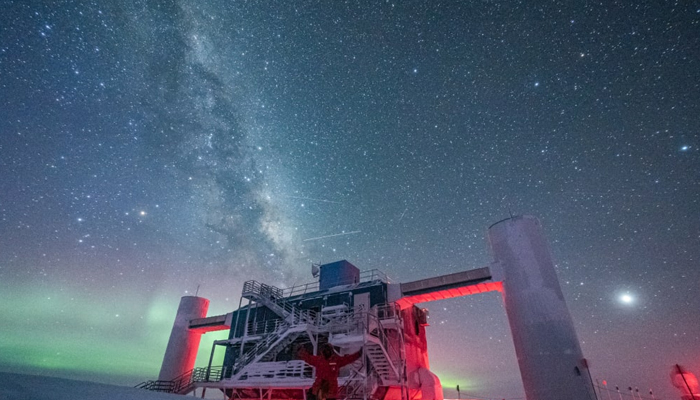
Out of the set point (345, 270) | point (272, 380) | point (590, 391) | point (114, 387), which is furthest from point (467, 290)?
point (114, 387)

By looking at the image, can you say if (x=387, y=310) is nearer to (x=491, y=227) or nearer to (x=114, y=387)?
(x=491, y=227)

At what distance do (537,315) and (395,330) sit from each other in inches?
375

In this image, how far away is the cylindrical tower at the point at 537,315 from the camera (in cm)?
1800

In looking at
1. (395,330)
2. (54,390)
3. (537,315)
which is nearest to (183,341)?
(395,330)

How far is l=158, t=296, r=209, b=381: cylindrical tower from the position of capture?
110 ft

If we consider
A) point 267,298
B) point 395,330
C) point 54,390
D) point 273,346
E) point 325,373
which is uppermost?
point 267,298

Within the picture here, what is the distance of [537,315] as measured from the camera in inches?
776

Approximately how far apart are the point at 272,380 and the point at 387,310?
30.3 feet

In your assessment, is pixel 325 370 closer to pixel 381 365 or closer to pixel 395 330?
pixel 381 365

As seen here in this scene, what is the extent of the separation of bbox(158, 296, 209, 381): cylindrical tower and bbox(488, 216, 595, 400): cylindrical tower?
31.9m

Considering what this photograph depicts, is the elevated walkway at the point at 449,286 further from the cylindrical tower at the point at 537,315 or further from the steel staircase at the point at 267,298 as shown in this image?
the steel staircase at the point at 267,298

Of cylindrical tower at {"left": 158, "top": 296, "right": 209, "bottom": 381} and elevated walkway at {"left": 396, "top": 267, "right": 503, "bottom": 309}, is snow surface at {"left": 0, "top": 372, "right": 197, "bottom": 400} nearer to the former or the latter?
elevated walkway at {"left": 396, "top": 267, "right": 503, "bottom": 309}

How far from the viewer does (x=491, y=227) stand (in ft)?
79.3

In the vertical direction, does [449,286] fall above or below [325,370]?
above
